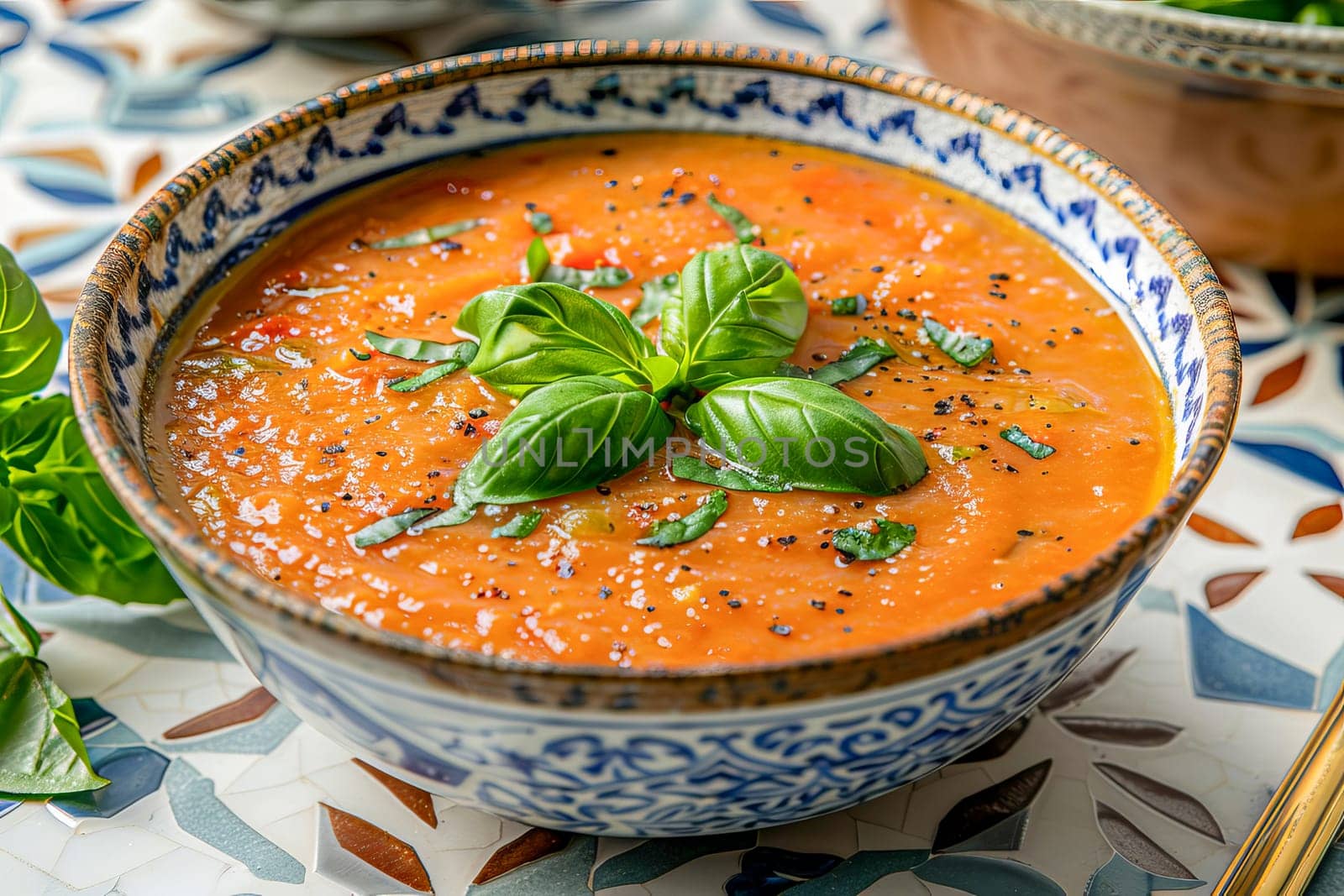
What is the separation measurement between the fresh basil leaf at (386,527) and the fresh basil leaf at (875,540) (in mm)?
485

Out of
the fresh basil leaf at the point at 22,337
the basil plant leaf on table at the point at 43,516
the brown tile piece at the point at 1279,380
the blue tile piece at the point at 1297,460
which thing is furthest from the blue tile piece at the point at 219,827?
the brown tile piece at the point at 1279,380

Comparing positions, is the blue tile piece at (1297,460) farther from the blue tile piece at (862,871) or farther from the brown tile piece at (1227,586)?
the blue tile piece at (862,871)

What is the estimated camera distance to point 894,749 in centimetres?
131

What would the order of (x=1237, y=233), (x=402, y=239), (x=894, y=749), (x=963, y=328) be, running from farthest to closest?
(x=1237, y=233) < (x=402, y=239) < (x=963, y=328) < (x=894, y=749)

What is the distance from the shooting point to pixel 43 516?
1.80 metres

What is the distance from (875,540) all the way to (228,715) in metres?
0.91

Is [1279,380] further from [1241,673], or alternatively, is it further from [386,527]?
[386,527]

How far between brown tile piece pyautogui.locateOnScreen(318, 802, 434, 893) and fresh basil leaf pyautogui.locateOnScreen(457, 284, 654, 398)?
0.57 meters

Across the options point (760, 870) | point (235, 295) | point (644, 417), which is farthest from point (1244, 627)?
point (235, 295)

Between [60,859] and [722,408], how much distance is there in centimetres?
95

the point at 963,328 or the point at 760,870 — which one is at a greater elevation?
the point at 963,328

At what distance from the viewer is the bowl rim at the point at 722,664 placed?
1.16 meters

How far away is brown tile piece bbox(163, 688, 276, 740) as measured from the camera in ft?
5.85

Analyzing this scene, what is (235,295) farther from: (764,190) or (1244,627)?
(1244,627)
